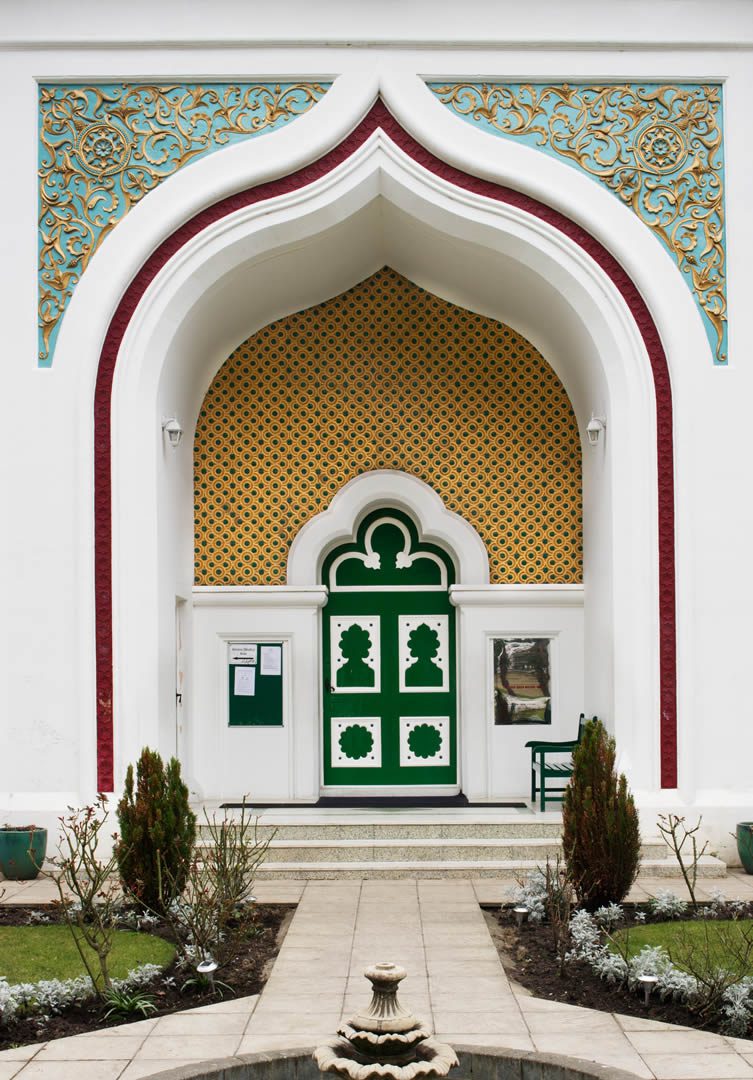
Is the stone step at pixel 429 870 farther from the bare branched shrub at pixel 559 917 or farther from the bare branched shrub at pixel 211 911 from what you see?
the bare branched shrub at pixel 559 917

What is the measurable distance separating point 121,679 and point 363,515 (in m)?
2.62

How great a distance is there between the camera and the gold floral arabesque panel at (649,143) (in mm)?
8562

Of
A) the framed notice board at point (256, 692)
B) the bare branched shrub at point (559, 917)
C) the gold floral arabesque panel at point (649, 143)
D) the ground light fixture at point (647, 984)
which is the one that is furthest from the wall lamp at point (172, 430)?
the ground light fixture at point (647, 984)

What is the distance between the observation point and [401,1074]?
147 inches

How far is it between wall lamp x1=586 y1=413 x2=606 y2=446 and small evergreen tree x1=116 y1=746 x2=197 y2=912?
396 centimetres

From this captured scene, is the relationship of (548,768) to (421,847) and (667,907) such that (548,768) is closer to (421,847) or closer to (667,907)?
(421,847)

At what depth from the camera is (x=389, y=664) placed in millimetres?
10125

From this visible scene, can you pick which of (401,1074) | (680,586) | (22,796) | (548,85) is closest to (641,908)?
(680,586)

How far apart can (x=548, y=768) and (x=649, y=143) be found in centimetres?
436

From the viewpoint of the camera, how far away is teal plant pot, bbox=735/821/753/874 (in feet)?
26.6

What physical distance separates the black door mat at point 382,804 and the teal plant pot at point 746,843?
1675mm

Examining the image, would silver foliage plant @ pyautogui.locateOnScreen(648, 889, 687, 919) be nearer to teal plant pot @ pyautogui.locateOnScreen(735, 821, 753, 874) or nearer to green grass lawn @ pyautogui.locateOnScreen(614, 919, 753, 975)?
green grass lawn @ pyautogui.locateOnScreen(614, 919, 753, 975)

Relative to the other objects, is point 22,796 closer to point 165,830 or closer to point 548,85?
point 165,830

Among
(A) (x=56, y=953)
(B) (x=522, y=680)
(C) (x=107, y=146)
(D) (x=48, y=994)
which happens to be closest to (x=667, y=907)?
(A) (x=56, y=953)
